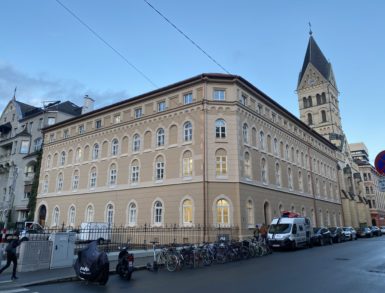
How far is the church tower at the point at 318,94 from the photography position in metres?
71.3

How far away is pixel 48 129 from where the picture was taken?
1720 inches

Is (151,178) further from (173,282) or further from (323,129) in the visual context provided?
(323,129)

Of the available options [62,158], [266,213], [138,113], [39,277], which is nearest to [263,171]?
[266,213]

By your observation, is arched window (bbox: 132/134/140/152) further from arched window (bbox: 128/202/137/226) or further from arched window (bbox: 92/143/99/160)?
arched window (bbox: 92/143/99/160)

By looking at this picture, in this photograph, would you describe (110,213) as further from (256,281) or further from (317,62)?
(317,62)

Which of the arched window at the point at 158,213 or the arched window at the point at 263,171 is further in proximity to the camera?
the arched window at the point at 263,171

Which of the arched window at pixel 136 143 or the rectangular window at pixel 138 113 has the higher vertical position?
the rectangular window at pixel 138 113

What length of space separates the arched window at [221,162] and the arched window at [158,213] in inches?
254

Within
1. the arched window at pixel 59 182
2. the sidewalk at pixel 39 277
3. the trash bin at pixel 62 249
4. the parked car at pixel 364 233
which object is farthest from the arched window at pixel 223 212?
the parked car at pixel 364 233

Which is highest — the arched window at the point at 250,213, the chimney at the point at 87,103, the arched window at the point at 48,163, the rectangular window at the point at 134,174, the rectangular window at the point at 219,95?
the chimney at the point at 87,103

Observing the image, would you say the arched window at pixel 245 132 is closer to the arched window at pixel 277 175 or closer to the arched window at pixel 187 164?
the arched window at pixel 187 164

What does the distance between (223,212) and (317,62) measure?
6271cm

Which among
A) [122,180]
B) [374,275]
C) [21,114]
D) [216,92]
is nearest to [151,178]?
[122,180]

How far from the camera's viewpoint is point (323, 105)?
7256cm
